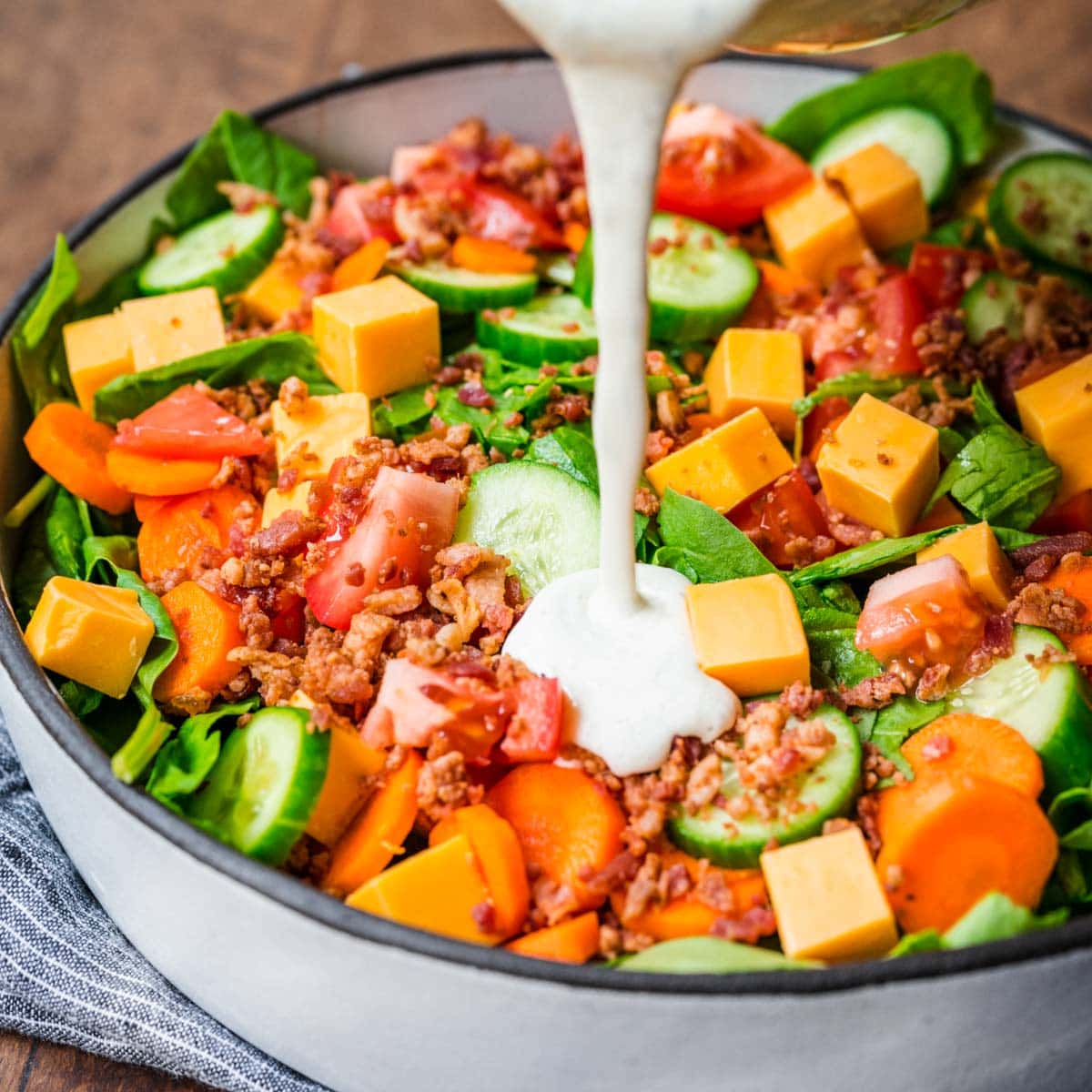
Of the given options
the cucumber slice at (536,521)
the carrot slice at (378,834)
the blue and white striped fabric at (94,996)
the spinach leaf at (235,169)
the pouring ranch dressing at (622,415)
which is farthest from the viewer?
the spinach leaf at (235,169)

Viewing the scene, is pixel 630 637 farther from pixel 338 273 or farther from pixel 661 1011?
pixel 338 273

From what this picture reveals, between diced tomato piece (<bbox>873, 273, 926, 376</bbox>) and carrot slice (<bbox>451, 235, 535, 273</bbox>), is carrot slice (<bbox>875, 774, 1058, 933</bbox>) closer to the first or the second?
diced tomato piece (<bbox>873, 273, 926, 376</bbox>)

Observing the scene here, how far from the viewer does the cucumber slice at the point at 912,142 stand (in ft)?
12.3

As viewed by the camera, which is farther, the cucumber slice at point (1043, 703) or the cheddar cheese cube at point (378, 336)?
the cheddar cheese cube at point (378, 336)

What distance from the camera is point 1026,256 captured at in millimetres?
3586

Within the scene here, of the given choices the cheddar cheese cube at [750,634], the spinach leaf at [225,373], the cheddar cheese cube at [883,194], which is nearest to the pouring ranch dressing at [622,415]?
the cheddar cheese cube at [750,634]

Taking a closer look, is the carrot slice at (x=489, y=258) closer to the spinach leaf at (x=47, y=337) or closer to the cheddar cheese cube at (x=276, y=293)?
the cheddar cheese cube at (x=276, y=293)

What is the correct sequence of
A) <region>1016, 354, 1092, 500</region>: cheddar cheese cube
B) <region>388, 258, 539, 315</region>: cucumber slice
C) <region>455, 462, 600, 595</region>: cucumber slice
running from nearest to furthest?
<region>455, 462, 600, 595</region>: cucumber slice
<region>1016, 354, 1092, 500</region>: cheddar cheese cube
<region>388, 258, 539, 315</region>: cucumber slice

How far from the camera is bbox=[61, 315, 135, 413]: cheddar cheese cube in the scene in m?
3.24

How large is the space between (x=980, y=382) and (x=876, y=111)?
109cm

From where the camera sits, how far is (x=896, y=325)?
3.28 metres

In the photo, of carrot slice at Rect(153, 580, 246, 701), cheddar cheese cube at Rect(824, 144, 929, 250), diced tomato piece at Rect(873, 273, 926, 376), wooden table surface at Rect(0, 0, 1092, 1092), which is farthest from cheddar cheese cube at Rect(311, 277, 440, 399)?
wooden table surface at Rect(0, 0, 1092, 1092)

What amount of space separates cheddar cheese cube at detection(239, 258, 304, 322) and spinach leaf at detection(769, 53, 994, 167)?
1.42 metres

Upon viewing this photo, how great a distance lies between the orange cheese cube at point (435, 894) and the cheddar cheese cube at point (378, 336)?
4.11 feet
